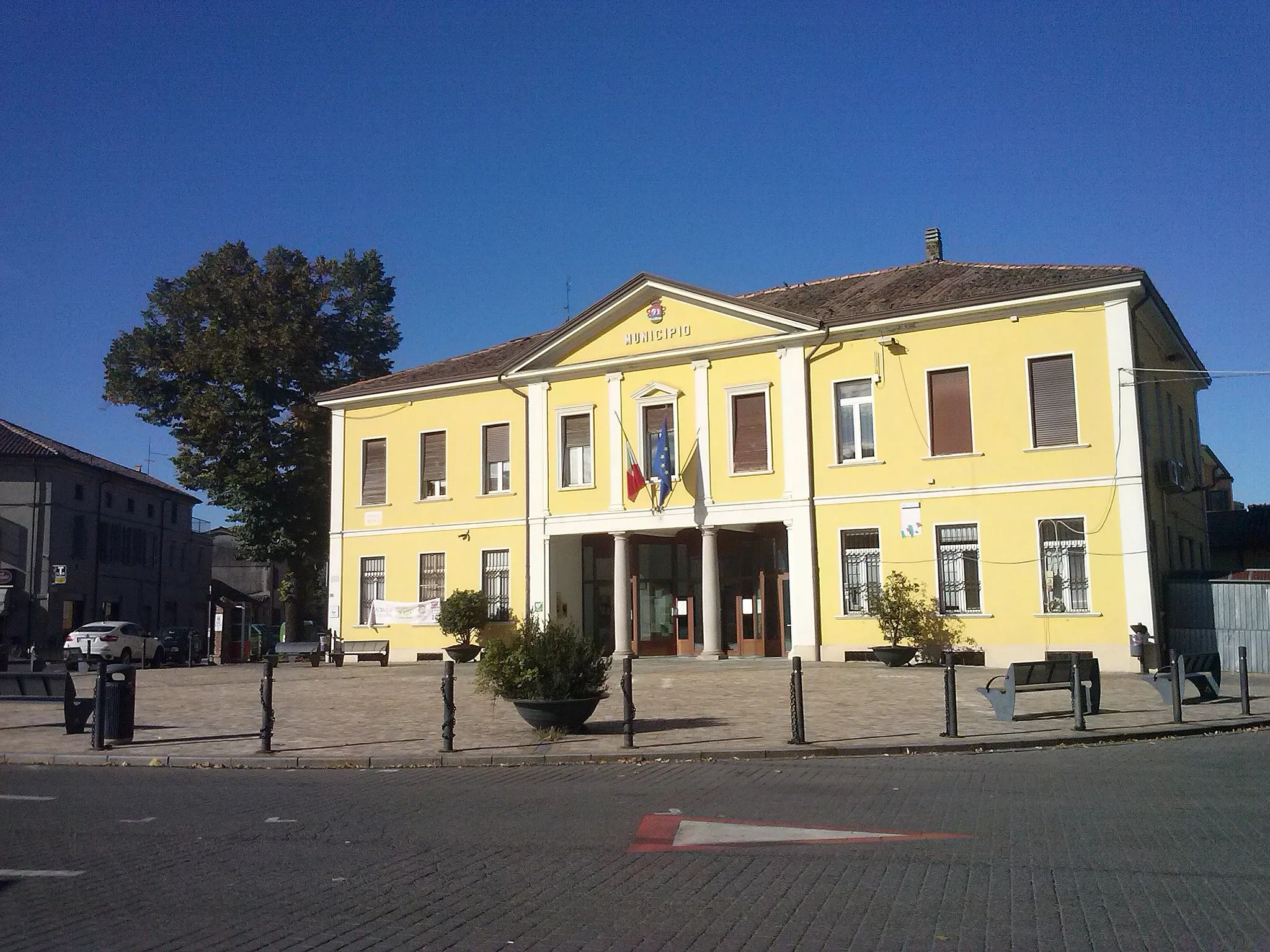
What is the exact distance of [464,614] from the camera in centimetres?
3197

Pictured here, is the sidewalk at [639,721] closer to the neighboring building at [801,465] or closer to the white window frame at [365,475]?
the neighboring building at [801,465]

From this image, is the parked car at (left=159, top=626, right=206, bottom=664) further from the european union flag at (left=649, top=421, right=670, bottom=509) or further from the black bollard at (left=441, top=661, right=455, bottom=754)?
the black bollard at (left=441, top=661, right=455, bottom=754)

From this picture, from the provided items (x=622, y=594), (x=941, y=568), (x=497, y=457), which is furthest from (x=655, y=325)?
(x=941, y=568)

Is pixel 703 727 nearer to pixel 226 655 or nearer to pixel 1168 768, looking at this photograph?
pixel 1168 768

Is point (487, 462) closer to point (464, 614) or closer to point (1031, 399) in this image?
point (464, 614)

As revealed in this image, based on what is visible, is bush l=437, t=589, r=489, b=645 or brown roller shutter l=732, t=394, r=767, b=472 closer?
brown roller shutter l=732, t=394, r=767, b=472

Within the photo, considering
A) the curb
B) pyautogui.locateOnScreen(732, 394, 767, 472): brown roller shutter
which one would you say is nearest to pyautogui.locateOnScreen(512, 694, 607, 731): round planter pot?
the curb

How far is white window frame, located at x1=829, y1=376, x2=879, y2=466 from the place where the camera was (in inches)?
1096

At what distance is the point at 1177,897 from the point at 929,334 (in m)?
22.3

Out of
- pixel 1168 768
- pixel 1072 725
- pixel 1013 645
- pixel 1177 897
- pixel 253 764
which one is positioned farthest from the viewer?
pixel 1013 645

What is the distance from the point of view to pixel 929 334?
27.2 meters

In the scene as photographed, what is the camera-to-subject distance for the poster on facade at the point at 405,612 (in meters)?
33.3

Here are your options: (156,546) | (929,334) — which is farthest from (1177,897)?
(156,546)

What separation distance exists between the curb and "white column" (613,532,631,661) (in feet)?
60.6
